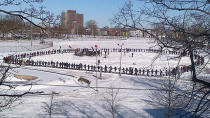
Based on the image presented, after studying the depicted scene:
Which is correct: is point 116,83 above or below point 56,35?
below

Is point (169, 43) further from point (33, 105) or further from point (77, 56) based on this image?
point (77, 56)

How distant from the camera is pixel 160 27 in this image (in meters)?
3.74

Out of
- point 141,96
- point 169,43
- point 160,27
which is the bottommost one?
point 141,96

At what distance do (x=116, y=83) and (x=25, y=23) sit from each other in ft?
62.7

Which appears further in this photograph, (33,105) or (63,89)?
(63,89)

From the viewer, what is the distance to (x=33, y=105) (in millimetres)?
13867

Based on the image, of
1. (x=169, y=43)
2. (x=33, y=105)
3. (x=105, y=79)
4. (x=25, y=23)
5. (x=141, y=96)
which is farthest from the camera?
(x=105, y=79)

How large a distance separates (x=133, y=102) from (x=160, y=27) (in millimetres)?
11860

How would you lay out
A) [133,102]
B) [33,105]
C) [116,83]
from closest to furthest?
[33,105] → [133,102] → [116,83]

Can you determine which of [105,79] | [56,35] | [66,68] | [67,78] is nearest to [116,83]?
[105,79]

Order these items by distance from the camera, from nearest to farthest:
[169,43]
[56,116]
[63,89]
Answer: [169,43]
[56,116]
[63,89]

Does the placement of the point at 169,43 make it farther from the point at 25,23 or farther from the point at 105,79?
the point at 105,79

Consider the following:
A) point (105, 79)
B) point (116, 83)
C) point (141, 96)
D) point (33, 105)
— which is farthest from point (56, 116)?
point (105, 79)

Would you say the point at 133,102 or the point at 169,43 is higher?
the point at 169,43
